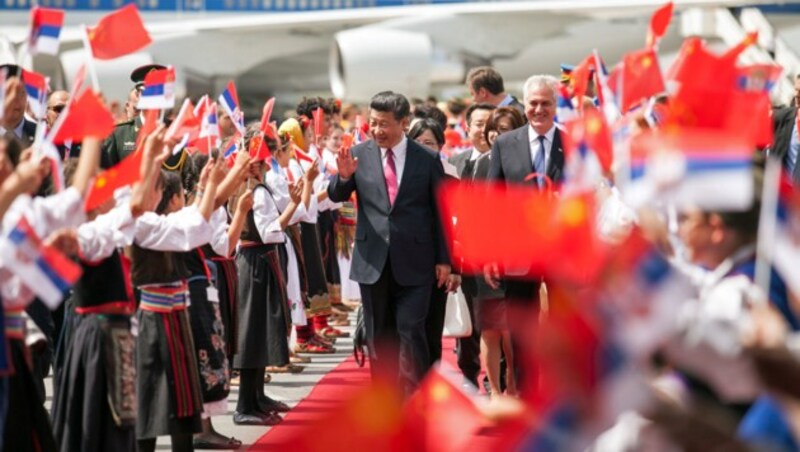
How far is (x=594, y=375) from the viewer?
8.20ft

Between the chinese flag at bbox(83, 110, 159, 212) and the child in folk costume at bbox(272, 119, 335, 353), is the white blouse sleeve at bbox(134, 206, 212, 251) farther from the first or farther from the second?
the child in folk costume at bbox(272, 119, 335, 353)

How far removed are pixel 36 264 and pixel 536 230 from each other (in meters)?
1.64

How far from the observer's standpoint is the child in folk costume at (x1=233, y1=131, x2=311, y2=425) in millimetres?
8000

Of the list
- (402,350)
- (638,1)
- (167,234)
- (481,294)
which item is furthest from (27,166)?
(638,1)

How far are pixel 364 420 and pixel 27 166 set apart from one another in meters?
1.77

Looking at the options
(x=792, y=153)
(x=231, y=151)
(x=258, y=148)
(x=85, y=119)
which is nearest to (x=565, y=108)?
(x=85, y=119)

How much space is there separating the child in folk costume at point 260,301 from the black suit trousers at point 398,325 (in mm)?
851

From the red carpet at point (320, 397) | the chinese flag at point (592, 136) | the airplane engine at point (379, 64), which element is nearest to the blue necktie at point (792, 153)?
the red carpet at point (320, 397)

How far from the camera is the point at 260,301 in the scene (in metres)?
8.30

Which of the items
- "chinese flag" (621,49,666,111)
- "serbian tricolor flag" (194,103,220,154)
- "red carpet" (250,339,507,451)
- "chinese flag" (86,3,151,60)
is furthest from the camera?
"red carpet" (250,339,507,451)

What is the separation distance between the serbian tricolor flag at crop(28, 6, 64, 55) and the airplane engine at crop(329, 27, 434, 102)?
67.9 feet

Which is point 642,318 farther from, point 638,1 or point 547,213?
point 638,1

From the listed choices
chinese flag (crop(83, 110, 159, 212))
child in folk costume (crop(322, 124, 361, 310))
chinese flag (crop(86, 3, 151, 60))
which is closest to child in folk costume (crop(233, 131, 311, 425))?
chinese flag (crop(86, 3, 151, 60))

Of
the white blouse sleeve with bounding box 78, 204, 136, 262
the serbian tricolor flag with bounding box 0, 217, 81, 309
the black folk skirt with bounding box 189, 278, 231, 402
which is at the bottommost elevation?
the black folk skirt with bounding box 189, 278, 231, 402
